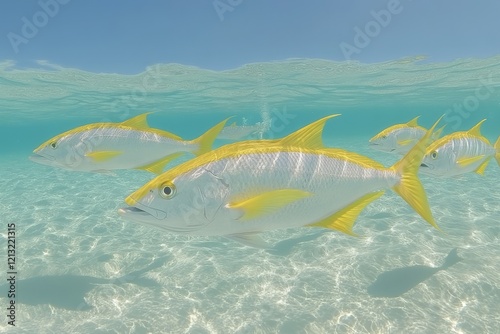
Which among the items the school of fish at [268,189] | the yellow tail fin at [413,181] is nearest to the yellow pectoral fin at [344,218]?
the school of fish at [268,189]

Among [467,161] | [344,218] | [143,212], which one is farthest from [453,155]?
[143,212]

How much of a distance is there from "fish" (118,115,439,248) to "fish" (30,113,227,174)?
1834 mm

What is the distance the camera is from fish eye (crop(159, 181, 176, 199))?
82.0 inches

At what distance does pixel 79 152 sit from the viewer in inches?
163

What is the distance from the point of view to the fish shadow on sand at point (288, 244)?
703 cm

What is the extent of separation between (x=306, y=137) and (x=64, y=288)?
5647 millimetres

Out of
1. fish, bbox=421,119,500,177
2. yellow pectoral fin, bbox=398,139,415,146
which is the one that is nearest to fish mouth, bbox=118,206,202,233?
fish, bbox=421,119,500,177

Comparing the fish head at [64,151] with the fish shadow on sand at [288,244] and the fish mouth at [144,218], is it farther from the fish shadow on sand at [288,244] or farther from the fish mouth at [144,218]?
the fish shadow on sand at [288,244]

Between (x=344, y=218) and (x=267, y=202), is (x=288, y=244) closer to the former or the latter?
(x=344, y=218)

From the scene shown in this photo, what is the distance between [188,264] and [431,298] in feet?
14.1

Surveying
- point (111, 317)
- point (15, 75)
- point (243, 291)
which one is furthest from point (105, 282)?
point (15, 75)

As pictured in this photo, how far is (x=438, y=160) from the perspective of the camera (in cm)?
482

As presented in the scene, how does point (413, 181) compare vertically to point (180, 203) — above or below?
below

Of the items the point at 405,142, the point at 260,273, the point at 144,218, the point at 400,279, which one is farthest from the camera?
the point at 405,142
